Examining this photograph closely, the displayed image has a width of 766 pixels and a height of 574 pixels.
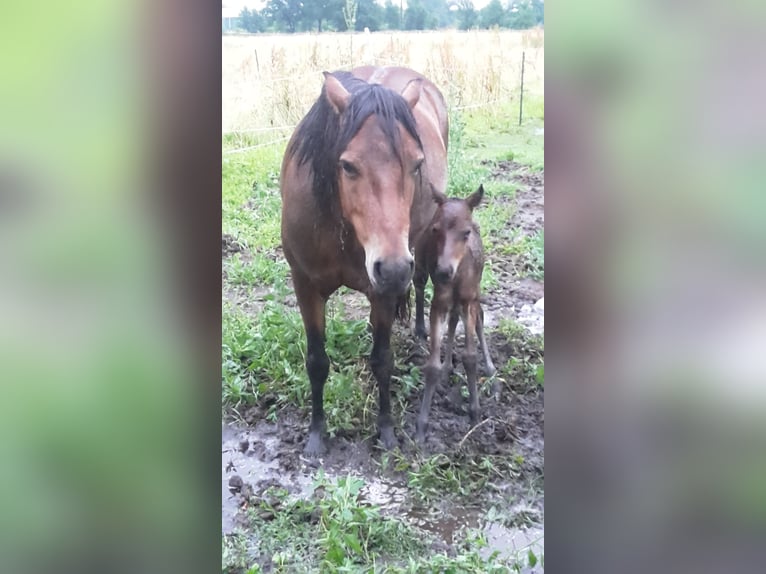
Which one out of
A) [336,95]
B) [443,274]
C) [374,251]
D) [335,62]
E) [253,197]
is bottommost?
[443,274]

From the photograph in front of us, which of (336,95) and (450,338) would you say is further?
(450,338)

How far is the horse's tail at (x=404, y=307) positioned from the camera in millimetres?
2480

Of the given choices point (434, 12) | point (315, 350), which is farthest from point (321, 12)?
point (315, 350)

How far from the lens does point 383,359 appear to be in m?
2.58

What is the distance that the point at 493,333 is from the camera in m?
2.56

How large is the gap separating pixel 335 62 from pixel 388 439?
4.12ft

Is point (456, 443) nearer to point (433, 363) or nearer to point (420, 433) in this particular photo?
point (420, 433)

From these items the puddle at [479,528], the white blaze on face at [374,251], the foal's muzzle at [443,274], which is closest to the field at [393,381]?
the puddle at [479,528]

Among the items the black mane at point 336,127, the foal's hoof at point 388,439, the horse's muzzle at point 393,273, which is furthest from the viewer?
the foal's hoof at point 388,439

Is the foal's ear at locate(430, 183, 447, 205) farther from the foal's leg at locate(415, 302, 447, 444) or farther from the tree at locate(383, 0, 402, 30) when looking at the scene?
the tree at locate(383, 0, 402, 30)

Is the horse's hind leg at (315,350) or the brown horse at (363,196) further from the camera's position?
the horse's hind leg at (315,350)

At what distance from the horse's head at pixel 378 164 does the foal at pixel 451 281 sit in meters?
0.17

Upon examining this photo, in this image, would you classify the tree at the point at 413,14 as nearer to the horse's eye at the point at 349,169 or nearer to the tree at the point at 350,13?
the tree at the point at 350,13
